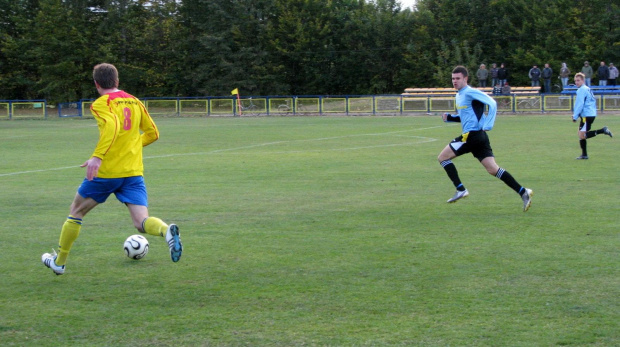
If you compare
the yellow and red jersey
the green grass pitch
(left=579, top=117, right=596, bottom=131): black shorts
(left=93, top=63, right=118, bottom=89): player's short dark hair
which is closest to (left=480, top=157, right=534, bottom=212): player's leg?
the green grass pitch

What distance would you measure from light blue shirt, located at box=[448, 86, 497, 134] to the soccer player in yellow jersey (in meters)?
5.04

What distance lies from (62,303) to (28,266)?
1379 mm

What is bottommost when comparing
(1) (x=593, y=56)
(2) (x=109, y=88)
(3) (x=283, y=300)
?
(3) (x=283, y=300)

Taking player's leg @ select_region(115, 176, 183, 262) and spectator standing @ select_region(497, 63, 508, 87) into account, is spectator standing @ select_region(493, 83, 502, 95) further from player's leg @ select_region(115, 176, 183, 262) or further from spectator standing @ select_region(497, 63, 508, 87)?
player's leg @ select_region(115, 176, 183, 262)

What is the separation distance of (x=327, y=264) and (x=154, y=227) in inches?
59.6

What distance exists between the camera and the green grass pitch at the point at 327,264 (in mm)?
4902

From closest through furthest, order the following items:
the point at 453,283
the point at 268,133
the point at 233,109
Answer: the point at 453,283, the point at 268,133, the point at 233,109

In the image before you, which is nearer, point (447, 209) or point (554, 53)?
point (447, 209)

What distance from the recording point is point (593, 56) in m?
52.1

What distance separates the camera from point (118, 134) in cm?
621

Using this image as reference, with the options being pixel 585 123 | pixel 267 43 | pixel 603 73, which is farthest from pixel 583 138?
pixel 267 43

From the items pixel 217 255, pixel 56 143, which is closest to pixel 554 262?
pixel 217 255

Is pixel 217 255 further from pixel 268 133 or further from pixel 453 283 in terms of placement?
pixel 268 133

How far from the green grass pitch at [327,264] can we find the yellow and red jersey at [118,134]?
0.90m
